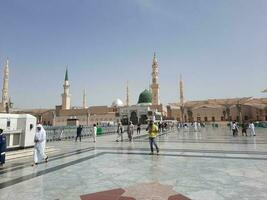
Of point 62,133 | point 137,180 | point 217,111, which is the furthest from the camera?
point 217,111

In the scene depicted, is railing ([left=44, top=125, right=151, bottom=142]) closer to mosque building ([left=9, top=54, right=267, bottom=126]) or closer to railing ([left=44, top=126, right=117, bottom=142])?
railing ([left=44, top=126, right=117, bottom=142])

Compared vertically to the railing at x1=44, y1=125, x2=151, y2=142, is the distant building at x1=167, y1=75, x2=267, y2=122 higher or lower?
higher

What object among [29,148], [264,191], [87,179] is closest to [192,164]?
[264,191]

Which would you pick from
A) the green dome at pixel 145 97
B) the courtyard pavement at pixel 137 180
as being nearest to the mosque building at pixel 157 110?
the green dome at pixel 145 97

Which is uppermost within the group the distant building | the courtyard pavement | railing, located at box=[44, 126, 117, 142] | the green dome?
the green dome

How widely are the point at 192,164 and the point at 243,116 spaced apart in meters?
70.4

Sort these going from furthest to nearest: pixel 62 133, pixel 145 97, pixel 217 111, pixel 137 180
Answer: pixel 217 111, pixel 145 97, pixel 62 133, pixel 137 180

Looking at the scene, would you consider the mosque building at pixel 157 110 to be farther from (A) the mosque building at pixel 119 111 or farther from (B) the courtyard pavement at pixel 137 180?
(B) the courtyard pavement at pixel 137 180

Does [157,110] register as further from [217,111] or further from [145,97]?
[217,111]

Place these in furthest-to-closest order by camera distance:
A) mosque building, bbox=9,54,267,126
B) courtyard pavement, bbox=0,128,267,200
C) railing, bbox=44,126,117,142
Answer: mosque building, bbox=9,54,267,126 < railing, bbox=44,126,117,142 < courtyard pavement, bbox=0,128,267,200

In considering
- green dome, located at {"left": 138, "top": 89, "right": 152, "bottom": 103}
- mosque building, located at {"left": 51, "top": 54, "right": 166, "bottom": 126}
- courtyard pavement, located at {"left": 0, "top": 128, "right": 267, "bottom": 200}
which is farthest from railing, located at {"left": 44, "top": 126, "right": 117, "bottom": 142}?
green dome, located at {"left": 138, "top": 89, "right": 152, "bottom": 103}

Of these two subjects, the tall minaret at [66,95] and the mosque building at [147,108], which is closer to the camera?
the mosque building at [147,108]

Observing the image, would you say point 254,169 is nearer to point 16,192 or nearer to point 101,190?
point 101,190

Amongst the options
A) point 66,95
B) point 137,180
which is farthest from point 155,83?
point 137,180
